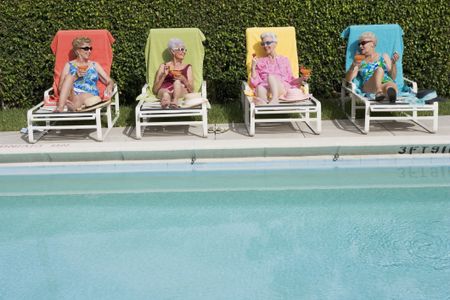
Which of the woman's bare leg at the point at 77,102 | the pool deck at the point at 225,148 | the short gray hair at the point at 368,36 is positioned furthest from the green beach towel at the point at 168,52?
the short gray hair at the point at 368,36

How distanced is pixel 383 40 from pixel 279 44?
144 cm

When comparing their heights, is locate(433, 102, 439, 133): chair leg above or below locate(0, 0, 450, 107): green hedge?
below

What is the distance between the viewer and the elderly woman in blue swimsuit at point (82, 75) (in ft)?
25.9

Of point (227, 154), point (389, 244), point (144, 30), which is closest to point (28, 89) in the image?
point (144, 30)

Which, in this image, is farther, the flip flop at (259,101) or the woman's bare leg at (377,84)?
the woman's bare leg at (377,84)

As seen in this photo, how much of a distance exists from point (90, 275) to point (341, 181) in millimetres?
2987

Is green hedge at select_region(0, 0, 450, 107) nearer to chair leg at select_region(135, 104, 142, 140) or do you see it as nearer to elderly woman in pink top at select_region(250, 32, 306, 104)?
elderly woman in pink top at select_region(250, 32, 306, 104)

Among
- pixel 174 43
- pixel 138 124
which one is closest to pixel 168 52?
pixel 174 43

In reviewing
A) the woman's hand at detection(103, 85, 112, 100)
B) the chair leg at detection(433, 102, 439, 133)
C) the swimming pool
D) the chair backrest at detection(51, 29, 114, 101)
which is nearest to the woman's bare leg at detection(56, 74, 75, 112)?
the woman's hand at detection(103, 85, 112, 100)

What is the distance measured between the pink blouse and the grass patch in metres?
0.62

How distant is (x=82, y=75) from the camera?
812 cm

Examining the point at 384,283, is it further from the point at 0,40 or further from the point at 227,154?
the point at 0,40

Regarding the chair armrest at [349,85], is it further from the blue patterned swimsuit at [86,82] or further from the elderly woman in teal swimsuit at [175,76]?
the blue patterned swimsuit at [86,82]

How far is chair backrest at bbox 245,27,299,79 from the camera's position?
28.2 feet
